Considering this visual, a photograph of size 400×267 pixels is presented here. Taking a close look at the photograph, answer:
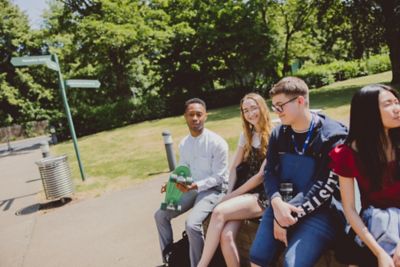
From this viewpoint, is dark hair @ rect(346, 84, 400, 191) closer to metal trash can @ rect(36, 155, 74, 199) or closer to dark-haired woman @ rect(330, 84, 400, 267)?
dark-haired woman @ rect(330, 84, 400, 267)

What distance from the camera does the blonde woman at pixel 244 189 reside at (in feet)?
10.2

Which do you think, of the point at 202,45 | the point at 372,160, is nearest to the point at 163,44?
the point at 202,45

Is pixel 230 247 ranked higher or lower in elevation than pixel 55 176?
lower

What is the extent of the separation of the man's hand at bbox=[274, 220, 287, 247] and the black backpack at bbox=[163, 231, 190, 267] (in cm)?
151

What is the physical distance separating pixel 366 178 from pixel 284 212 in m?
0.62

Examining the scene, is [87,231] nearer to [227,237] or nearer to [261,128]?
[227,237]

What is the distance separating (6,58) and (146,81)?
1527cm

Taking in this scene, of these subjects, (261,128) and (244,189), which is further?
(261,128)

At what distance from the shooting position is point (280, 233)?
8.70ft

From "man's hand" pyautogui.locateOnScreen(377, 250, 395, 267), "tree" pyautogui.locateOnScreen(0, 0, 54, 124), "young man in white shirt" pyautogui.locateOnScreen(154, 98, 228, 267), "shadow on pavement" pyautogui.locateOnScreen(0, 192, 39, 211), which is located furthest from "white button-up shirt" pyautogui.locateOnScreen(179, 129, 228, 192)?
"tree" pyautogui.locateOnScreen(0, 0, 54, 124)

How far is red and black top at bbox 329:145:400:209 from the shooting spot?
2369mm

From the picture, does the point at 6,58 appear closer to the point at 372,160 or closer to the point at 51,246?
the point at 51,246

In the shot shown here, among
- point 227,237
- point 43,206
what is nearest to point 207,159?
point 227,237

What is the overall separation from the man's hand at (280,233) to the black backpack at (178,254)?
1512 mm
